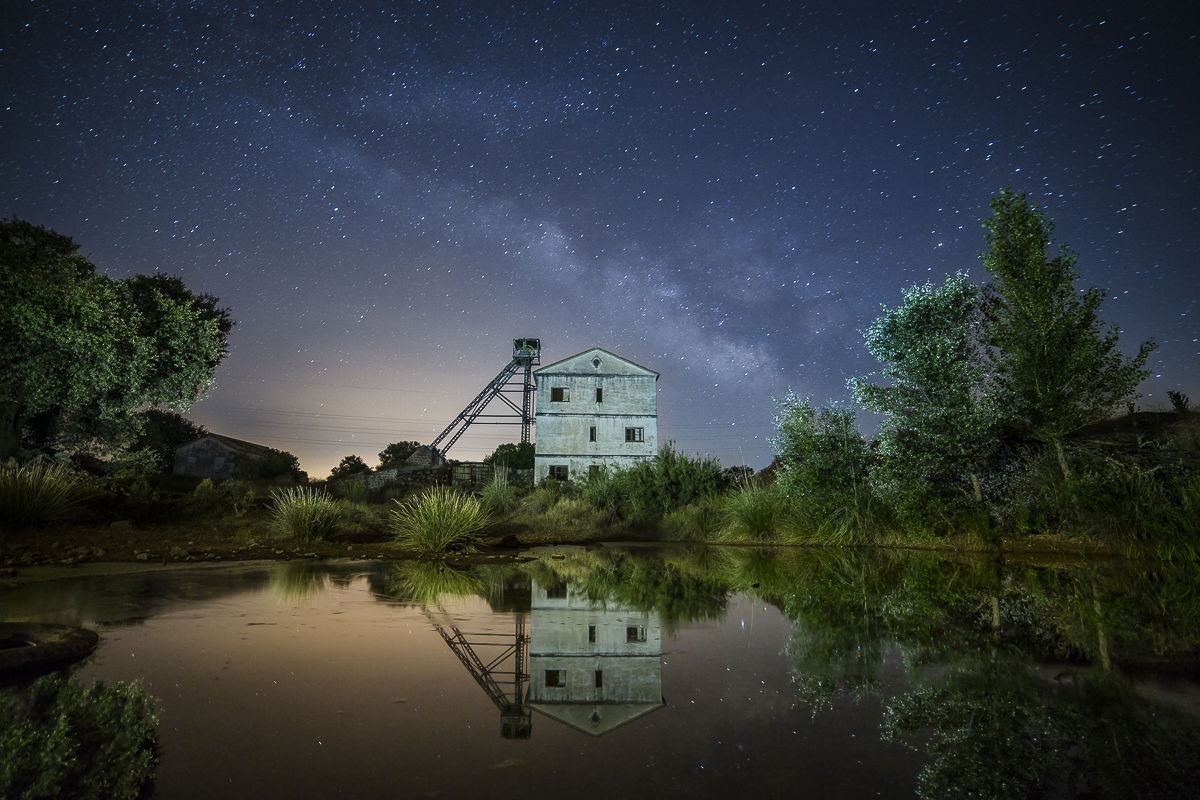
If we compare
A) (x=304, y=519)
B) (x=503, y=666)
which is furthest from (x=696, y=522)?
(x=503, y=666)

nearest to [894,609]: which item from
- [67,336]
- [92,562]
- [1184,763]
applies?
[1184,763]

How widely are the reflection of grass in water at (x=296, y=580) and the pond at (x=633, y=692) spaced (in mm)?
131

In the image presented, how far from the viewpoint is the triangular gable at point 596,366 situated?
3759cm

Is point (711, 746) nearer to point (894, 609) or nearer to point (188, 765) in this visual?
point (188, 765)

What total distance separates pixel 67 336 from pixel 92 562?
12.7m

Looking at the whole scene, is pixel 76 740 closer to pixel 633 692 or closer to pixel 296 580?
pixel 633 692

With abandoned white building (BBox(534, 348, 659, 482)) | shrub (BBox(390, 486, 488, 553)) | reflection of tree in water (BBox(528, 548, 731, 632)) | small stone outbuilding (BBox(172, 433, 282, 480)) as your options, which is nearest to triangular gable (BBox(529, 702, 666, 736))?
reflection of tree in water (BBox(528, 548, 731, 632))

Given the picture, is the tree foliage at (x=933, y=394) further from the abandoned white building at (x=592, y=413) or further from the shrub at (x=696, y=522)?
the abandoned white building at (x=592, y=413)

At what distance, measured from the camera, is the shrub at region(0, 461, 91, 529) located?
931 centimetres

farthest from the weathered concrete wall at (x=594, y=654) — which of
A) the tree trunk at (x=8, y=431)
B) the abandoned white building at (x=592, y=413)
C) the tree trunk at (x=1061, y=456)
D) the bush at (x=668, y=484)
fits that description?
the abandoned white building at (x=592, y=413)

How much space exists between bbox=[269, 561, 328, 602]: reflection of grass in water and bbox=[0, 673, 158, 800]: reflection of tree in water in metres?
2.77

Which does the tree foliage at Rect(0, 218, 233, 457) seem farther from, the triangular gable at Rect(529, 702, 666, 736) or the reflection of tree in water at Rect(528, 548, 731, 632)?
the triangular gable at Rect(529, 702, 666, 736)

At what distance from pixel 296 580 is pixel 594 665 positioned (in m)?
4.76

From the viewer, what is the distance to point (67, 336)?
1599 centimetres
